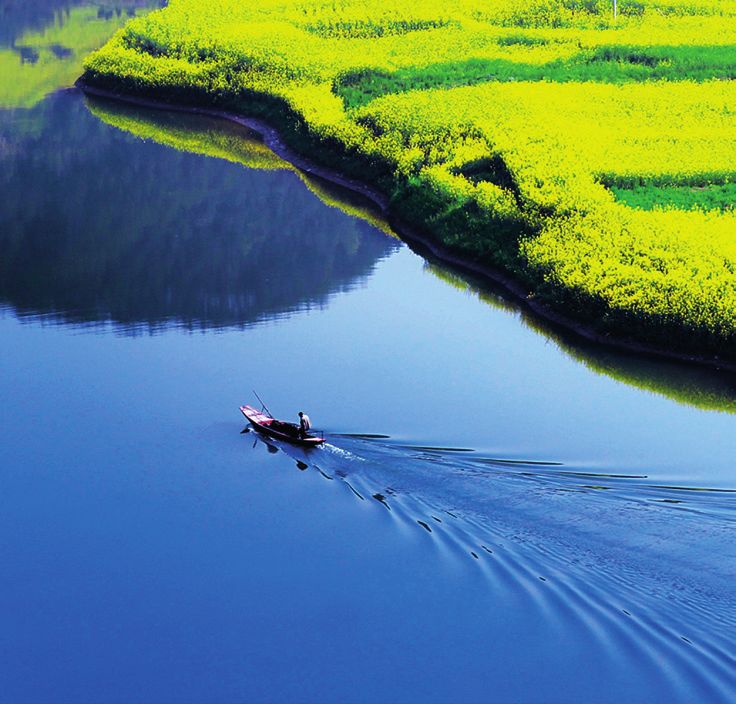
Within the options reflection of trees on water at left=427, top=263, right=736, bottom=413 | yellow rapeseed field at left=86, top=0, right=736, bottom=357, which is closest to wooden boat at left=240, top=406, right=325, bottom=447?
reflection of trees on water at left=427, top=263, right=736, bottom=413

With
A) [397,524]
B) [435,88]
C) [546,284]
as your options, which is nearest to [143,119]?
[435,88]

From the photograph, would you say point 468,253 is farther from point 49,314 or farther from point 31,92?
point 31,92

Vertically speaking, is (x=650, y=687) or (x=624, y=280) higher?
(x=624, y=280)

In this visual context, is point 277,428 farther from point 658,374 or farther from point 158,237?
point 158,237

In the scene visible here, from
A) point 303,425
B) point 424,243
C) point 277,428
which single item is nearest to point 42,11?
point 424,243

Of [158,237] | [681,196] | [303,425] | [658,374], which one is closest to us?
[303,425]

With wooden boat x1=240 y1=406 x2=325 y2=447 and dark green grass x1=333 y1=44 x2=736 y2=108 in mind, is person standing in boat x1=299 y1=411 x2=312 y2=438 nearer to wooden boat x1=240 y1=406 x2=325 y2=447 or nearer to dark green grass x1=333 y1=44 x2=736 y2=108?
wooden boat x1=240 y1=406 x2=325 y2=447

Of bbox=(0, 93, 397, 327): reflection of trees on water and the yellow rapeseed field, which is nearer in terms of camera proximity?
the yellow rapeseed field
